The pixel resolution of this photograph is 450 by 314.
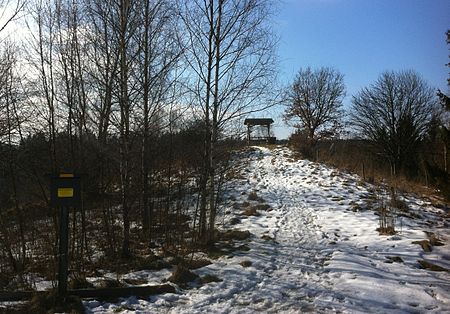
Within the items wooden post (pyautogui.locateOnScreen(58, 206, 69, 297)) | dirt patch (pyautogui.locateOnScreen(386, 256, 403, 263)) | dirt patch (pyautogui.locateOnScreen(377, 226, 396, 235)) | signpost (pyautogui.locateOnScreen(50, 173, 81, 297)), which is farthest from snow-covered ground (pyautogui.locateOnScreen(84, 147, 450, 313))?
signpost (pyautogui.locateOnScreen(50, 173, 81, 297))

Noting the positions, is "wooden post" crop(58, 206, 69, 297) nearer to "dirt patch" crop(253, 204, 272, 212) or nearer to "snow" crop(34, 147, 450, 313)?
"snow" crop(34, 147, 450, 313)

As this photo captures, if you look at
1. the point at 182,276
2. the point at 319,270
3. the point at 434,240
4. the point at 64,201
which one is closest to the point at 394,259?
the point at 434,240

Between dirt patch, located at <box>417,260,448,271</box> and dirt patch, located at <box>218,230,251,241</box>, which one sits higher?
dirt patch, located at <box>218,230,251,241</box>

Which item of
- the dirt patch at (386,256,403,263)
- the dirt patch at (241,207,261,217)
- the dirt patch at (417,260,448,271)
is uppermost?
the dirt patch at (241,207,261,217)

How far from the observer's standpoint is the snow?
17.1ft

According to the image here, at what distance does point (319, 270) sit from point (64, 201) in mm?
4576

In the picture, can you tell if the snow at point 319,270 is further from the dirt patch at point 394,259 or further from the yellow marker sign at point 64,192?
the yellow marker sign at point 64,192

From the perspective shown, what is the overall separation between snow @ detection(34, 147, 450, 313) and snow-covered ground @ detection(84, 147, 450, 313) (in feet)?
0.05

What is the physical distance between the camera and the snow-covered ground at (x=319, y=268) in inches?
205

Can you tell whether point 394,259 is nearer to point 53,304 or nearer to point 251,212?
point 251,212

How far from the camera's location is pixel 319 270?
673 cm

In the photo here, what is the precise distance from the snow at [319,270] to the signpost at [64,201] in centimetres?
55

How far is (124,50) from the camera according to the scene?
7.70 m

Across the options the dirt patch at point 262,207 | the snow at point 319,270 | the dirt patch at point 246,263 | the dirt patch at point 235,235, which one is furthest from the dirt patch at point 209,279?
the dirt patch at point 262,207
